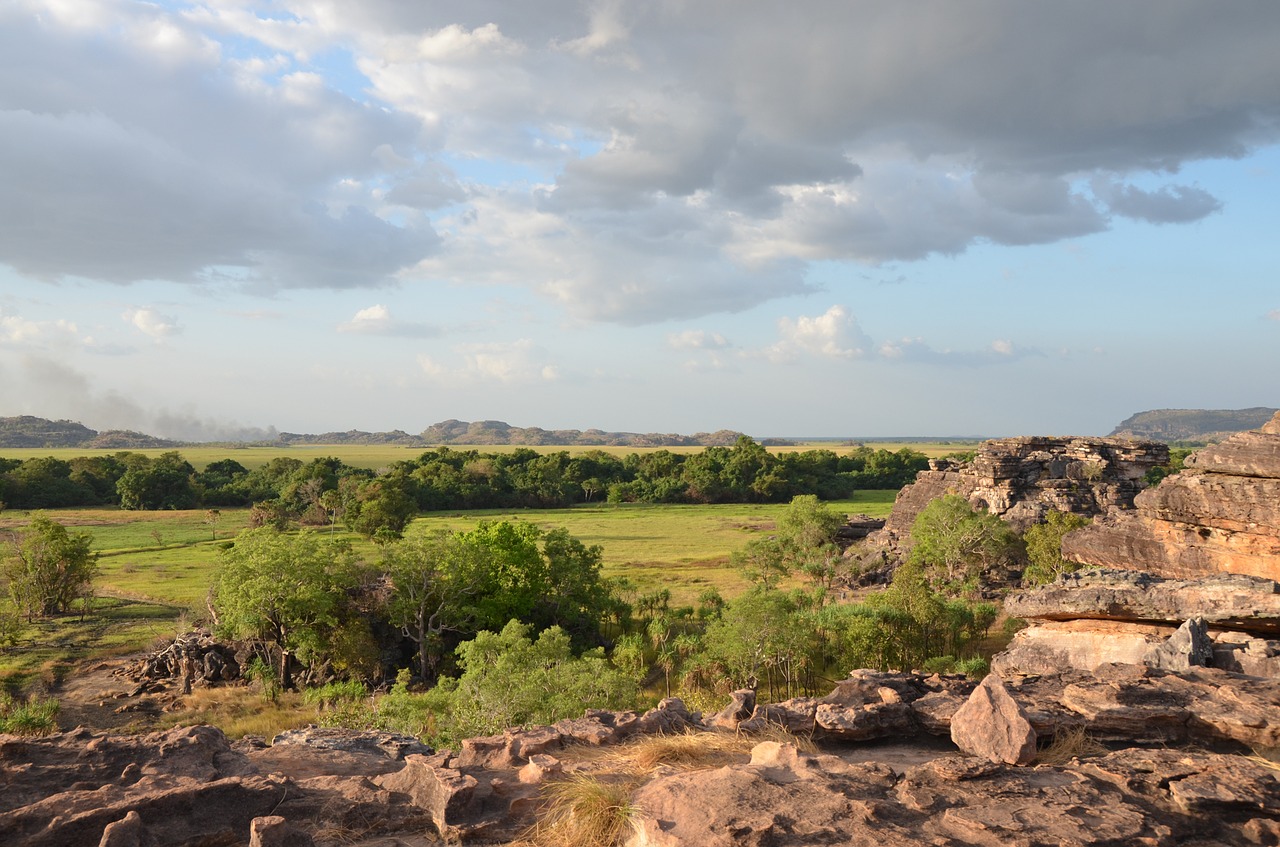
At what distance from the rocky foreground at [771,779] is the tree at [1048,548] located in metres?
33.3

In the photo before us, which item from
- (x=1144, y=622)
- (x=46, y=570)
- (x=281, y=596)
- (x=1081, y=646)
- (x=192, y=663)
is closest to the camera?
Result: (x=1144, y=622)

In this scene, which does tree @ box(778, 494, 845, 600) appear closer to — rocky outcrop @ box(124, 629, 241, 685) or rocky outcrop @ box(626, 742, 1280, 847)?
rocky outcrop @ box(124, 629, 241, 685)

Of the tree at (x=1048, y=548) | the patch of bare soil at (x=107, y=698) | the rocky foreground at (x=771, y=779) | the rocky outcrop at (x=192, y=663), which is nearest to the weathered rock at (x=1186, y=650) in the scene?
the rocky foreground at (x=771, y=779)

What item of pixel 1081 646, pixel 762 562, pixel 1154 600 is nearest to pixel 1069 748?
pixel 1081 646

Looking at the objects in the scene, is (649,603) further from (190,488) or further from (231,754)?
(190,488)

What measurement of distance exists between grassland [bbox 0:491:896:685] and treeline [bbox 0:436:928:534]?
5.54 metres

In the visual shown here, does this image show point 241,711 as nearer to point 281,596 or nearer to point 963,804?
point 281,596

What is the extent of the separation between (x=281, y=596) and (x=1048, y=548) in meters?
41.2

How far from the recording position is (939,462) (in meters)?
67.9

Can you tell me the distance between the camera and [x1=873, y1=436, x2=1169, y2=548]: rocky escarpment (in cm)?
5162

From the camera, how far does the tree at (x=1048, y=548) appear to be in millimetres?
41625

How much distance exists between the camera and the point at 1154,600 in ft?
48.1

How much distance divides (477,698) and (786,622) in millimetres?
12786

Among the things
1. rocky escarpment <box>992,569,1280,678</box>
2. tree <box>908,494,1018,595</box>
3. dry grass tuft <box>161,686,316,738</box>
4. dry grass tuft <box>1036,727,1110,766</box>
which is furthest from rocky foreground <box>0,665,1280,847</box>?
tree <box>908,494,1018,595</box>
